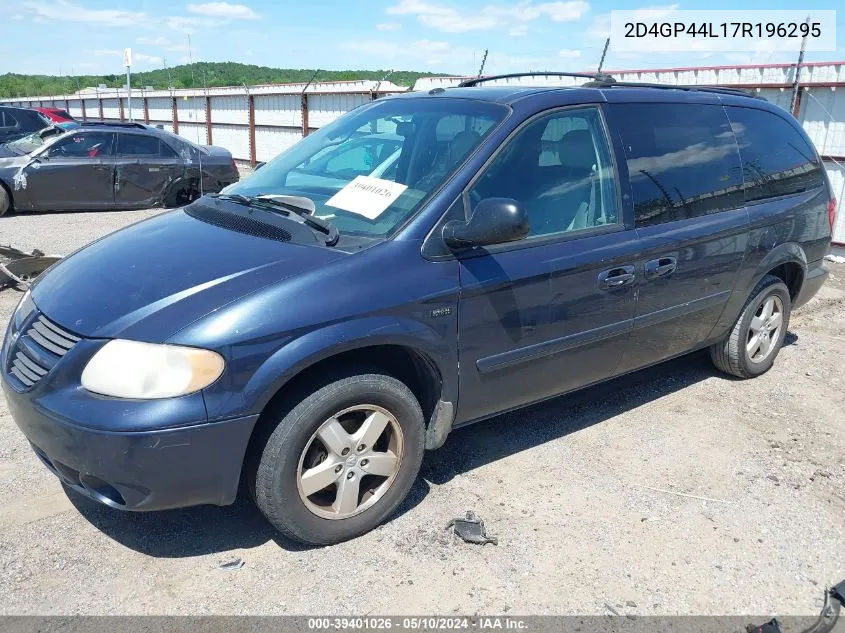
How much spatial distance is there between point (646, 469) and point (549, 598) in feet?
4.21

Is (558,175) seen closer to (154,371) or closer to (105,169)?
(154,371)

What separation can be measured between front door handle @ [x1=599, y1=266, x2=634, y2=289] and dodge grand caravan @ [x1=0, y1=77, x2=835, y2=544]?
0.01 metres

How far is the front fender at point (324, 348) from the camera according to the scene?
2.60 metres

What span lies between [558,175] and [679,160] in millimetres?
956

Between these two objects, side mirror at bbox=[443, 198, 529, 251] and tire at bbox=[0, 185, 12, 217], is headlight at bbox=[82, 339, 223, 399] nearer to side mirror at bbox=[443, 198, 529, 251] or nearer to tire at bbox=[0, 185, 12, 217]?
side mirror at bbox=[443, 198, 529, 251]

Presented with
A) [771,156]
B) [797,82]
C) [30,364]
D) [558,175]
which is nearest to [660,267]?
[558,175]

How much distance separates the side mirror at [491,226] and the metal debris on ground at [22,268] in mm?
5134

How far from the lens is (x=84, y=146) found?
11.3m

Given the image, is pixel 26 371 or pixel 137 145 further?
pixel 137 145

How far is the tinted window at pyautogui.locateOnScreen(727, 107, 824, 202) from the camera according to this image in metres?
4.51

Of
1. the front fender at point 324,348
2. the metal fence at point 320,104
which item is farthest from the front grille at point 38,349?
the metal fence at point 320,104

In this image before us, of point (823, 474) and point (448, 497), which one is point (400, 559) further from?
point (823, 474)

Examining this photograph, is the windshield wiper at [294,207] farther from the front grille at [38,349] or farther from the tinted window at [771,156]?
the tinted window at [771,156]

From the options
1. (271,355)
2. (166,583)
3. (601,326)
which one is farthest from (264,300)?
(601,326)
